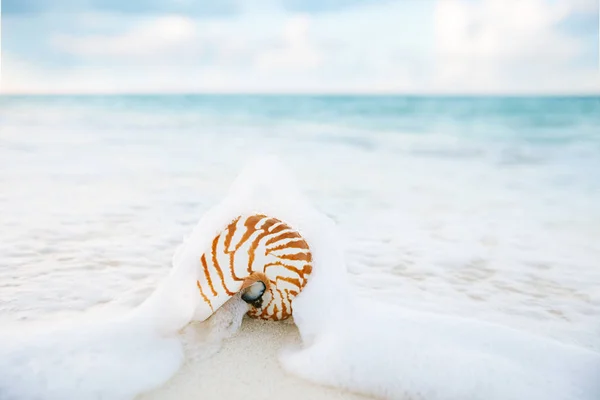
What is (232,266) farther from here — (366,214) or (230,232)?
(366,214)

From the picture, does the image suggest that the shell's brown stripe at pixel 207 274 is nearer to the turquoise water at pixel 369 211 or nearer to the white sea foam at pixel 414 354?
the white sea foam at pixel 414 354

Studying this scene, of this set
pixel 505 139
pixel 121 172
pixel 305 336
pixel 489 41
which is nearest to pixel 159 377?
Answer: pixel 305 336

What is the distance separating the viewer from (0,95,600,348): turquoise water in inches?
105

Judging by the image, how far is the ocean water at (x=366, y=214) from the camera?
2.62m

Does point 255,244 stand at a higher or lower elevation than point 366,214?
higher

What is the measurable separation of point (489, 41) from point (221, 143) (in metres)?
5.34

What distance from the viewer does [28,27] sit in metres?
10.1

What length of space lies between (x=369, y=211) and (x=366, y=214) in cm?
9

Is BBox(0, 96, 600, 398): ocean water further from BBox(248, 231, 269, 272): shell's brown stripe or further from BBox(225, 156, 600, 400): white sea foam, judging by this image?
BBox(248, 231, 269, 272): shell's brown stripe

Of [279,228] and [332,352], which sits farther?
[279,228]

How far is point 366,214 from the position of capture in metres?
4.13

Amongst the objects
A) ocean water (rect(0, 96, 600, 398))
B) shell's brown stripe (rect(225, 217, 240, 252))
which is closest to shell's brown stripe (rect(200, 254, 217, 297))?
shell's brown stripe (rect(225, 217, 240, 252))

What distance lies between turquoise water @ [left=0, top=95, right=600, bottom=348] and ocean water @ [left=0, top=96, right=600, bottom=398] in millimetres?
13

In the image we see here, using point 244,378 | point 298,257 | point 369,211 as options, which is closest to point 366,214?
point 369,211
